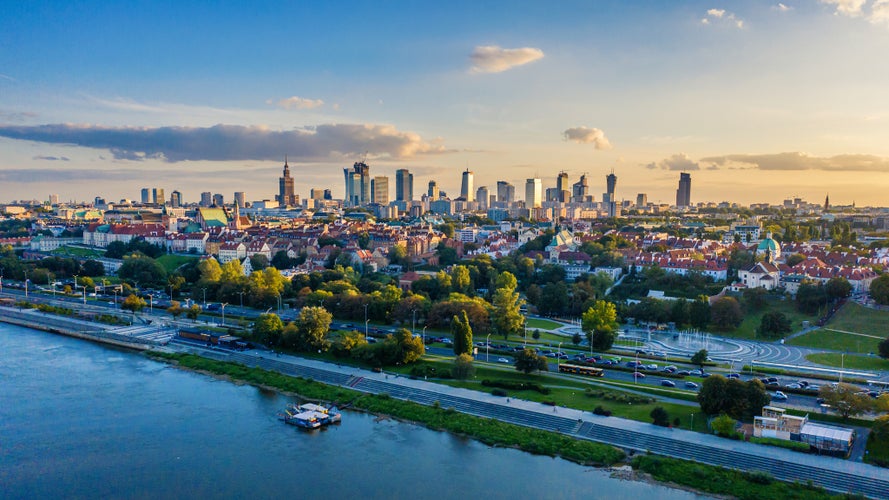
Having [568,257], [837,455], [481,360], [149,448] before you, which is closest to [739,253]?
[568,257]

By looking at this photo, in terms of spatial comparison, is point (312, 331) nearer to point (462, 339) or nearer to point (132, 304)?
point (462, 339)

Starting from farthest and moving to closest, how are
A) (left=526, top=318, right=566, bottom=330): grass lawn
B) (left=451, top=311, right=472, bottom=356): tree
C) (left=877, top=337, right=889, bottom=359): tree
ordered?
(left=526, top=318, right=566, bottom=330): grass lawn → (left=877, top=337, right=889, bottom=359): tree → (left=451, top=311, right=472, bottom=356): tree

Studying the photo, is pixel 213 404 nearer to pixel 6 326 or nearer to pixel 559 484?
pixel 559 484

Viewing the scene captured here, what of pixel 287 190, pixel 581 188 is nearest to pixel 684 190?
pixel 581 188

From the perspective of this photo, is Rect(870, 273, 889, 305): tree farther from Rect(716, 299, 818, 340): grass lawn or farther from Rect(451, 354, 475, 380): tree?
Rect(451, 354, 475, 380): tree

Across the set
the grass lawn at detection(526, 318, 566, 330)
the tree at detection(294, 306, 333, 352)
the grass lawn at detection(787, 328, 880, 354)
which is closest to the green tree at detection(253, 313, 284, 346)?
the tree at detection(294, 306, 333, 352)
